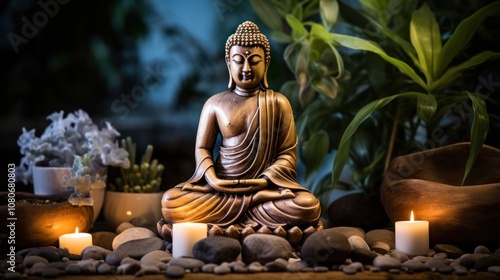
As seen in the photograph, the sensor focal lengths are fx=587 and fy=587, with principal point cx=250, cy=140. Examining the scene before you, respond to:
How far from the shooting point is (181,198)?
5.62 ft

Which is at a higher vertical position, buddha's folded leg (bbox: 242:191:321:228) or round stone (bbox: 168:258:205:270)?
buddha's folded leg (bbox: 242:191:321:228)

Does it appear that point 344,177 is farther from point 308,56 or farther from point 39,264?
point 39,264

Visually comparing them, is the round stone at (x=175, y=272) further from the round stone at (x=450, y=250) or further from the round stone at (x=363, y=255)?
the round stone at (x=450, y=250)

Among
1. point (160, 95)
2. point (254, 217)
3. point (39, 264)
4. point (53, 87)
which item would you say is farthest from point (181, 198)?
point (53, 87)

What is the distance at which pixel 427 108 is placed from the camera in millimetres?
1848

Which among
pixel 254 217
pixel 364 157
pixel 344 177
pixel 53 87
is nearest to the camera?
pixel 254 217

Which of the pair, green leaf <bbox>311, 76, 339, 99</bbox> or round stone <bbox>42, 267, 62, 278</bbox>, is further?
green leaf <bbox>311, 76, 339, 99</bbox>

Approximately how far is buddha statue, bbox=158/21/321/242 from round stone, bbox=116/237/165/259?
0.13 feet

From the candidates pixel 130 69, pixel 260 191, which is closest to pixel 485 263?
pixel 260 191

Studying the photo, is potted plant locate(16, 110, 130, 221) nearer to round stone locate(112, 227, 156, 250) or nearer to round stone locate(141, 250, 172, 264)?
round stone locate(112, 227, 156, 250)

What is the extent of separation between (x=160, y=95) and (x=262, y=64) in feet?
3.15

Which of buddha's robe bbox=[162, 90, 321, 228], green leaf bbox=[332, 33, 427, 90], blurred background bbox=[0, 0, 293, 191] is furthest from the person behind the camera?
blurred background bbox=[0, 0, 293, 191]

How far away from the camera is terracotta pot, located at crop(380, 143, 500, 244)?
1677 mm

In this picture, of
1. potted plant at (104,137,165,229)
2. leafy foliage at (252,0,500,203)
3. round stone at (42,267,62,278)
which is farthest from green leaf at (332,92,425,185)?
round stone at (42,267,62,278)
